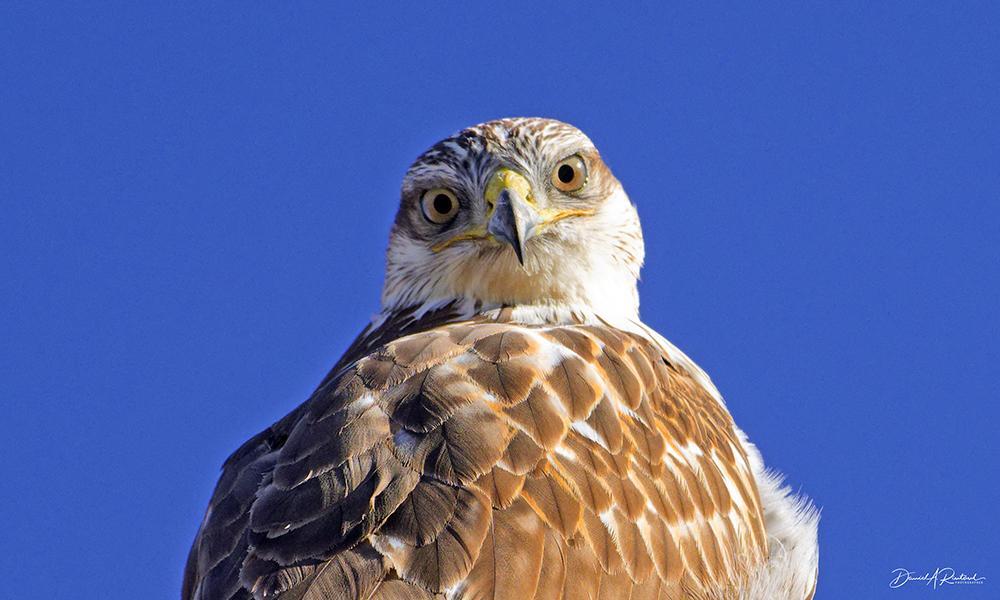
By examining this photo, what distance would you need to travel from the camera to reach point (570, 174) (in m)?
7.04

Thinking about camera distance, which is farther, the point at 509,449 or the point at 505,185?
the point at 505,185

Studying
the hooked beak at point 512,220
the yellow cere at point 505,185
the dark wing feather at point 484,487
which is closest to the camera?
the dark wing feather at point 484,487

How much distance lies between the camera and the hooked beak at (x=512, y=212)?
6418mm

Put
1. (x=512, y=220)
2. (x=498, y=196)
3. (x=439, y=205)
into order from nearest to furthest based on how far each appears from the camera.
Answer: (x=512, y=220)
(x=498, y=196)
(x=439, y=205)

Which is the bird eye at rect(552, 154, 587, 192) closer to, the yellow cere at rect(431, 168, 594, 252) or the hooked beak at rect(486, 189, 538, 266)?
the yellow cere at rect(431, 168, 594, 252)

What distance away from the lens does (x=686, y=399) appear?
6109 mm

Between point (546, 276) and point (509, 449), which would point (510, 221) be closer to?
point (546, 276)

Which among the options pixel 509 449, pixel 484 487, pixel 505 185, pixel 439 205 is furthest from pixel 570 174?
pixel 484 487

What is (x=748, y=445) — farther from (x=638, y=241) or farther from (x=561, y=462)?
(x=561, y=462)

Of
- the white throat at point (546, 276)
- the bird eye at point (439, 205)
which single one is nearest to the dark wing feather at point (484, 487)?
the white throat at point (546, 276)

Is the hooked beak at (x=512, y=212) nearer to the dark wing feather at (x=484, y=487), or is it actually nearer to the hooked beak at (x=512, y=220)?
the hooked beak at (x=512, y=220)

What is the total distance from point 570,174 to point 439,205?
25.2 inches

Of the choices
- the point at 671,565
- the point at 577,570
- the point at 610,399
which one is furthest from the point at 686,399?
the point at 577,570

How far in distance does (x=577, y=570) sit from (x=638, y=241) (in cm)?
283
